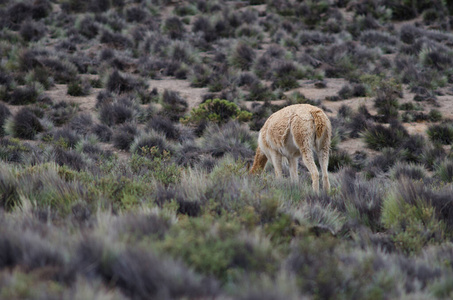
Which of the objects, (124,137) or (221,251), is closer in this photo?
(221,251)

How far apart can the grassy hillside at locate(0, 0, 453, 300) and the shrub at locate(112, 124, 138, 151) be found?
0.39 feet

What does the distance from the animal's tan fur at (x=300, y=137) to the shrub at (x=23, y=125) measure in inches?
309

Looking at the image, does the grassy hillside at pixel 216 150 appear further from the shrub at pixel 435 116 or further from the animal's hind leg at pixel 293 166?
the animal's hind leg at pixel 293 166

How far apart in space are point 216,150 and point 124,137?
8.99ft

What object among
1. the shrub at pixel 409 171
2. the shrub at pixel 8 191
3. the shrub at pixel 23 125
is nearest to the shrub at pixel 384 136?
the shrub at pixel 409 171

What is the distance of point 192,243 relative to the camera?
302cm

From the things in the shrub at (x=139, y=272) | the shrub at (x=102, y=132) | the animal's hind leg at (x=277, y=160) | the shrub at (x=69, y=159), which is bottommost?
the shrub at (x=102, y=132)

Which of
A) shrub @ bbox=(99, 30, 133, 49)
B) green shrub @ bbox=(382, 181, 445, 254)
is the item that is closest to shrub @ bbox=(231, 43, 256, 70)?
shrub @ bbox=(99, 30, 133, 49)

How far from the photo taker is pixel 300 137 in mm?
6215

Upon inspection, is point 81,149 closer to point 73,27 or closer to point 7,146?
point 7,146

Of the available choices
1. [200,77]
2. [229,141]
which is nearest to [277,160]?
[229,141]

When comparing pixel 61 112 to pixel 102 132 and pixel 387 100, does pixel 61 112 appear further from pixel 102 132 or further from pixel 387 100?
pixel 387 100

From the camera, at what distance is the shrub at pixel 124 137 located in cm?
1102

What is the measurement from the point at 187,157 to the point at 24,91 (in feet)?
25.9
